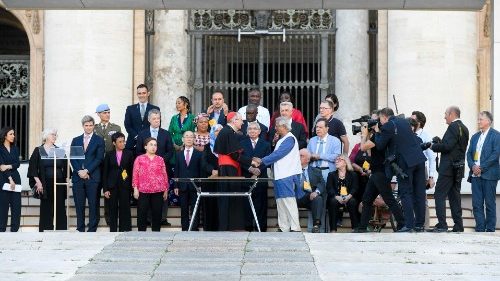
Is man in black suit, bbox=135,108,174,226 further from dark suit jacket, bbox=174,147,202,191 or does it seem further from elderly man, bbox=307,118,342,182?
elderly man, bbox=307,118,342,182

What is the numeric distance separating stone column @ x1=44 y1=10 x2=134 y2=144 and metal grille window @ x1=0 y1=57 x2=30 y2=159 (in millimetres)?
1596

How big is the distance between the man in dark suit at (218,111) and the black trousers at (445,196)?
3.71m

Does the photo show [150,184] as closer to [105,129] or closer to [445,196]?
[105,129]

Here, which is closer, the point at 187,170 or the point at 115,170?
the point at 187,170

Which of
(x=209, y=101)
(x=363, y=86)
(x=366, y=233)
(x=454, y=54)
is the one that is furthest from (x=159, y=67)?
(x=366, y=233)

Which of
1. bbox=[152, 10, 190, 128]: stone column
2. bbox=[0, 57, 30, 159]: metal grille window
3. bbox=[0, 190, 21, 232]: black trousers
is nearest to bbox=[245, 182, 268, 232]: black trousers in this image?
bbox=[0, 190, 21, 232]: black trousers

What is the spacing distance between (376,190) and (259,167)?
181 cm

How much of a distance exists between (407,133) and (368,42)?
27.2ft

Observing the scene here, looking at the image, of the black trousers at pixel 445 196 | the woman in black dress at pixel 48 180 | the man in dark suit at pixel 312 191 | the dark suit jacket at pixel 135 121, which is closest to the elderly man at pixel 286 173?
the man in dark suit at pixel 312 191

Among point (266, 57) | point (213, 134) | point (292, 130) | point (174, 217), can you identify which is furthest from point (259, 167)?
point (266, 57)

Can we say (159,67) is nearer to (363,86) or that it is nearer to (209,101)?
(209,101)

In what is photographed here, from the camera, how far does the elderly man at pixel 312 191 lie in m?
20.3

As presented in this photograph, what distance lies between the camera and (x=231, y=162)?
20438mm

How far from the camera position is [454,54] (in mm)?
26172
